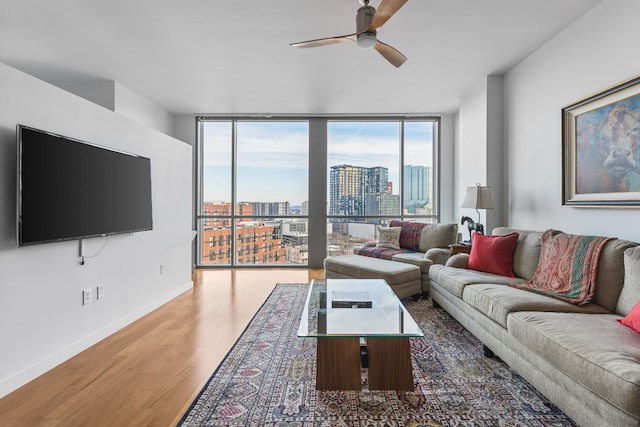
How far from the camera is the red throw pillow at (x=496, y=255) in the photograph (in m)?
3.26

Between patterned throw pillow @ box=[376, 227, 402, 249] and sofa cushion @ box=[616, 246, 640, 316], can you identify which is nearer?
sofa cushion @ box=[616, 246, 640, 316]

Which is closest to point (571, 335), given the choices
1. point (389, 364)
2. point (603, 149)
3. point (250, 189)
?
point (389, 364)

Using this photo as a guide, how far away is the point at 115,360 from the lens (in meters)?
2.55

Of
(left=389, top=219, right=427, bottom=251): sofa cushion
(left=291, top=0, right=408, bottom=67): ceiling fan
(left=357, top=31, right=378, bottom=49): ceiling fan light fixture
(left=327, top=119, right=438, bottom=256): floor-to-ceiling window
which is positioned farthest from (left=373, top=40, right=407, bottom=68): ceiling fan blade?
(left=327, top=119, right=438, bottom=256): floor-to-ceiling window

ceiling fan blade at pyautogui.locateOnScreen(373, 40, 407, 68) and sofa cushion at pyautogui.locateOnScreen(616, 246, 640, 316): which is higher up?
ceiling fan blade at pyautogui.locateOnScreen(373, 40, 407, 68)

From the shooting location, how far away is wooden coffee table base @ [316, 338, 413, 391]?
6.81 feet

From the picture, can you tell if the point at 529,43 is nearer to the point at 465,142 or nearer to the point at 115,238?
the point at 465,142

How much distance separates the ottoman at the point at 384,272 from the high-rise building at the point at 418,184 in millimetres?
2102

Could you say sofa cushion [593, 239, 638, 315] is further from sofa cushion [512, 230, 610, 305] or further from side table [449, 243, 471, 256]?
side table [449, 243, 471, 256]

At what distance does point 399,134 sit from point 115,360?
17.0ft

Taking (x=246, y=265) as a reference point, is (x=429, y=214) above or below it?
above

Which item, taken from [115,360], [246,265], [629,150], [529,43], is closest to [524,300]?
[629,150]

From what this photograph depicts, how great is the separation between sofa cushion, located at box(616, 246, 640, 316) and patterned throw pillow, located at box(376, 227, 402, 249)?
293cm

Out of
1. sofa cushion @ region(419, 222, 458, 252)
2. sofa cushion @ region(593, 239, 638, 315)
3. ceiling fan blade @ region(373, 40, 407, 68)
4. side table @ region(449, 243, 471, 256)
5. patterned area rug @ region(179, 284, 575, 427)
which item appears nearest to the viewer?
patterned area rug @ region(179, 284, 575, 427)
